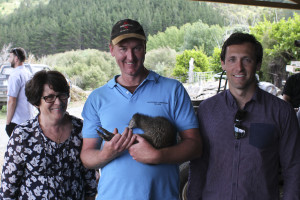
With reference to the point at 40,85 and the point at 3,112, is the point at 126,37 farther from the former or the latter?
the point at 3,112

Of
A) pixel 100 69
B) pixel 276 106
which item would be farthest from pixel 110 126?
pixel 100 69

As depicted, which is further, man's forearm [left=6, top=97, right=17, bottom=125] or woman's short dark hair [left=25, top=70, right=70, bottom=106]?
man's forearm [left=6, top=97, right=17, bottom=125]

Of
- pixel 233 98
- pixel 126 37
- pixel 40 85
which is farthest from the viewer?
pixel 40 85

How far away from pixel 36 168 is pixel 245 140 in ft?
4.31

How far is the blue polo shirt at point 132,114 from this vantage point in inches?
60.5

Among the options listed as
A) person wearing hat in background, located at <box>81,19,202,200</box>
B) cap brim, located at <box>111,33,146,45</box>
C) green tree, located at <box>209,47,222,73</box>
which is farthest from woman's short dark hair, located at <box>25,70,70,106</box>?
green tree, located at <box>209,47,222,73</box>

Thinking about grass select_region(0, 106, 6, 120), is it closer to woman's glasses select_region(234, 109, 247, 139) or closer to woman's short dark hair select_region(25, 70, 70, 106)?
woman's short dark hair select_region(25, 70, 70, 106)

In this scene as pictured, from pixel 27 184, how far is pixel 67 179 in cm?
25

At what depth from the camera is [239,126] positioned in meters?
1.69

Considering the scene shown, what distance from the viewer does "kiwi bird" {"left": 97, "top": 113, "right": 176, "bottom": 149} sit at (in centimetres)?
149

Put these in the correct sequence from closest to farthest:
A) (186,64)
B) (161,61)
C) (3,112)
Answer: (3,112)
(186,64)
(161,61)

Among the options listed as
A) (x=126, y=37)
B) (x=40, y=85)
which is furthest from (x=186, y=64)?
(x=126, y=37)

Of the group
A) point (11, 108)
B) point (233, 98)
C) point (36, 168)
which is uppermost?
point (233, 98)

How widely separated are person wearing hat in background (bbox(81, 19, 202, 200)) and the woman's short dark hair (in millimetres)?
438
